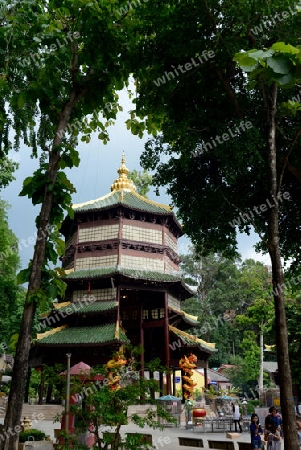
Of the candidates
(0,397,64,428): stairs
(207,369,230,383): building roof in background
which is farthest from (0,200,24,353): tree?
(207,369,230,383): building roof in background

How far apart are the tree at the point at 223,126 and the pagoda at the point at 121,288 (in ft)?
45.2

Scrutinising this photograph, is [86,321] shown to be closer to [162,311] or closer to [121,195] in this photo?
[162,311]

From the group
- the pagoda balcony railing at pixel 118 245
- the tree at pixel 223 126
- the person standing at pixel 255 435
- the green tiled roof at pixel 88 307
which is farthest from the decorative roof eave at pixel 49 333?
the person standing at pixel 255 435

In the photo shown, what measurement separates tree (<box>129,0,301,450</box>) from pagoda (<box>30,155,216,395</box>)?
13766 mm

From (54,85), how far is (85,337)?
66.6 feet

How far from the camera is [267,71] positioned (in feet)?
7.16

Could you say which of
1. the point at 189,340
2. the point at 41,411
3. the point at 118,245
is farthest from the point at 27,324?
the point at 189,340

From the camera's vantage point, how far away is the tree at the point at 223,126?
854cm

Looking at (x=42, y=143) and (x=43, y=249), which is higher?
(x=42, y=143)

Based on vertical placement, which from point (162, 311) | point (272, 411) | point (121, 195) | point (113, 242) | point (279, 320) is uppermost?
point (121, 195)

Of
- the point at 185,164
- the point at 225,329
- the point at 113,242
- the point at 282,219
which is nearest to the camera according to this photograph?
the point at 185,164

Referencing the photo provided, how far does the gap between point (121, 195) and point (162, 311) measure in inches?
335

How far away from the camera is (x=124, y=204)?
27.9 m

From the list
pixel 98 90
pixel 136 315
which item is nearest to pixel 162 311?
pixel 136 315
